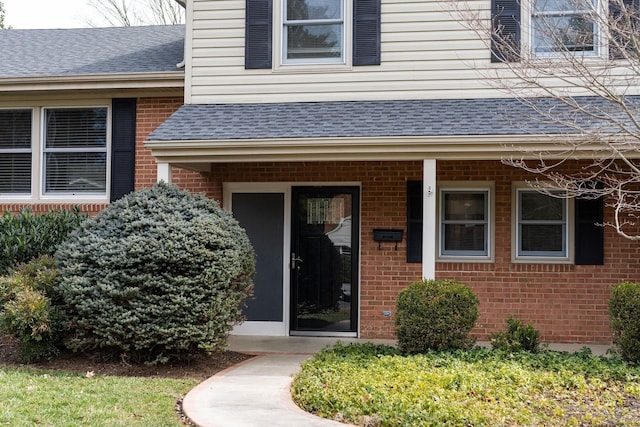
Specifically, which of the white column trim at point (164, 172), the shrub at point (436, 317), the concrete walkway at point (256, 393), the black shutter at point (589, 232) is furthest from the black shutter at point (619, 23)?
the white column trim at point (164, 172)

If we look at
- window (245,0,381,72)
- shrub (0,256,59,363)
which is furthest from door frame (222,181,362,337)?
shrub (0,256,59,363)

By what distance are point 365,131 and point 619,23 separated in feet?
10.1

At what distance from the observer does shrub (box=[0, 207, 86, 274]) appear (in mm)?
9289

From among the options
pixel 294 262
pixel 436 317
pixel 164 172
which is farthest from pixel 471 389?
pixel 164 172

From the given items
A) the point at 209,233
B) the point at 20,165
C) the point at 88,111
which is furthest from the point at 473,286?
the point at 20,165

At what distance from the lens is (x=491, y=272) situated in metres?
9.78

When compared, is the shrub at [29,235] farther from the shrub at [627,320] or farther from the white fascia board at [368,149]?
the shrub at [627,320]

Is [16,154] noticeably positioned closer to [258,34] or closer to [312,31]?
[258,34]

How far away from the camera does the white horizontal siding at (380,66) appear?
31.1ft

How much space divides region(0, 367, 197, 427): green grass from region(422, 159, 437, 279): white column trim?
9.81 ft

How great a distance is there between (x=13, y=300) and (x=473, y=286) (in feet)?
19.4

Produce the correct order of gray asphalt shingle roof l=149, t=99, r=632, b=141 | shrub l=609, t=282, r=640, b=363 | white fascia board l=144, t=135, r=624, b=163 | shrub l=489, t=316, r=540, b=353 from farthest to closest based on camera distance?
gray asphalt shingle roof l=149, t=99, r=632, b=141, white fascia board l=144, t=135, r=624, b=163, shrub l=489, t=316, r=540, b=353, shrub l=609, t=282, r=640, b=363

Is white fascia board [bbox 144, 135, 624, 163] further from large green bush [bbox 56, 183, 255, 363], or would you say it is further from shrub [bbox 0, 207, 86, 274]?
shrub [bbox 0, 207, 86, 274]

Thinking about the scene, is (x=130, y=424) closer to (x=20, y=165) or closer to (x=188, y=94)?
(x=188, y=94)
